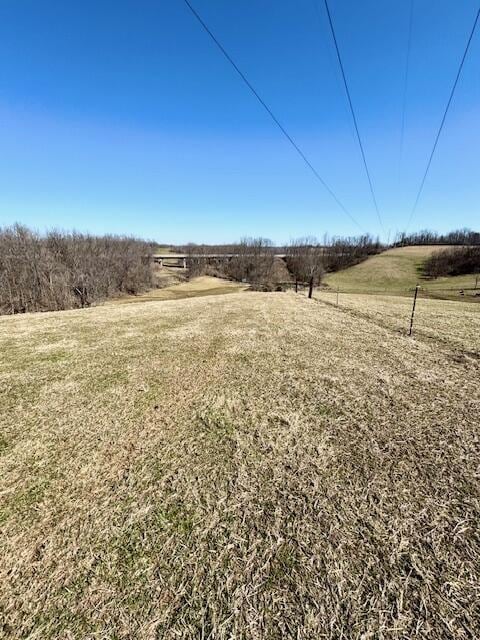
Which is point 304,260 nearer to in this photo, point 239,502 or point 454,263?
point 454,263

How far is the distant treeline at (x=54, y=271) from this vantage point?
1060 inches

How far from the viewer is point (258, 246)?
66938 millimetres

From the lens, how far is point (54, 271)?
96.4 ft

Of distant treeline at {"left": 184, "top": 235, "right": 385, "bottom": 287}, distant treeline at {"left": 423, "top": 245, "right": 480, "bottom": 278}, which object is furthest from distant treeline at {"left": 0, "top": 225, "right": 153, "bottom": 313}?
distant treeline at {"left": 423, "top": 245, "right": 480, "bottom": 278}

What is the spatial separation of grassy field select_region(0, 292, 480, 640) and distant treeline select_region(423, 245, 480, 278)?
2334 inches

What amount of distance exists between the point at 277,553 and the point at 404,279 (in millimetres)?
57881

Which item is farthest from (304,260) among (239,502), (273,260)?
(239,502)

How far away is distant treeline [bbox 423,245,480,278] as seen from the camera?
52969mm

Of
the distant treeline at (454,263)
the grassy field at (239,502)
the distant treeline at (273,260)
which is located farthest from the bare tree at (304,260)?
the grassy field at (239,502)

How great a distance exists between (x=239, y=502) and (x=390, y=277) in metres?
58.1

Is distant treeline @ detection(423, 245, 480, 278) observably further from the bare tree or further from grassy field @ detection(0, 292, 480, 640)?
grassy field @ detection(0, 292, 480, 640)

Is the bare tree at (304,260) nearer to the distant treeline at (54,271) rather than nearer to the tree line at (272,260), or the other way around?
the tree line at (272,260)

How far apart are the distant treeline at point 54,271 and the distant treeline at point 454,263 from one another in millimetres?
56871

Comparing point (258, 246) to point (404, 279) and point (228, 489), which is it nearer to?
point (404, 279)
